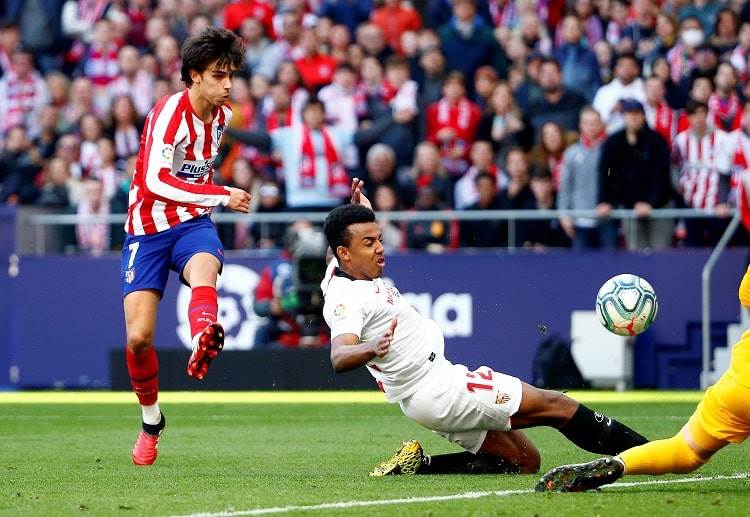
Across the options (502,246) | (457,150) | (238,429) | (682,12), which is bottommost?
(238,429)

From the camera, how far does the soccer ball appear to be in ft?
27.1

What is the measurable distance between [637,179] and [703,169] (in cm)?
76

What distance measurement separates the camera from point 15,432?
10.9 metres

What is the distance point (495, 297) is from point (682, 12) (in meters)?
4.56

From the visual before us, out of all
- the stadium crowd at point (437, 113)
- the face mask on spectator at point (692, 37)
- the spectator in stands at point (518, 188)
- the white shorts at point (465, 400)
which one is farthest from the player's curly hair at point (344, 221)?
the face mask on spectator at point (692, 37)

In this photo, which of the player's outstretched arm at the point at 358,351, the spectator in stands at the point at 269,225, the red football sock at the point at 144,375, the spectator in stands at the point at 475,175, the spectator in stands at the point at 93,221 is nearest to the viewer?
the player's outstretched arm at the point at 358,351

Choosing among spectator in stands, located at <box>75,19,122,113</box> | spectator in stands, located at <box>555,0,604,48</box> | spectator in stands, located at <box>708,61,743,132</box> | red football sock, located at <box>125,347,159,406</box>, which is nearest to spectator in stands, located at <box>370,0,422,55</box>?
spectator in stands, located at <box>555,0,604,48</box>

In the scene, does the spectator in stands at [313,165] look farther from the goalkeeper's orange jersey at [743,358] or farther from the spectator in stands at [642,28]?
the goalkeeper's orange jersey at [743,358]

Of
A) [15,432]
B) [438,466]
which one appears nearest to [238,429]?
[15,432]

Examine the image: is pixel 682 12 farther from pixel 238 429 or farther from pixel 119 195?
pixel 238 429

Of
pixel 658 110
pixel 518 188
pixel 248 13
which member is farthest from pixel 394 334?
pixel 248 13

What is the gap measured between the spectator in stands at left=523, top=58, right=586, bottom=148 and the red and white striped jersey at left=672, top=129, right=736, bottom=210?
143 cm

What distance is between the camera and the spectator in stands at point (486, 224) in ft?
50.9

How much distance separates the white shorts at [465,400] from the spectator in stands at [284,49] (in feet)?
36.4
